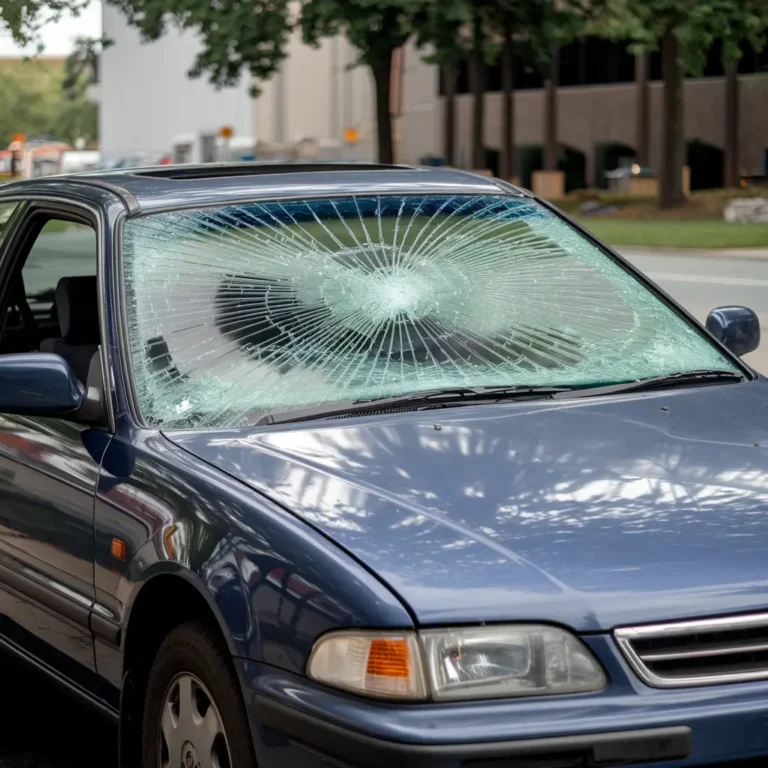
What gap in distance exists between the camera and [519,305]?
178 inches

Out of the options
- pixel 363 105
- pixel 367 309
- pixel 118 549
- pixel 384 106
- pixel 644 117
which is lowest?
pixel 118 549

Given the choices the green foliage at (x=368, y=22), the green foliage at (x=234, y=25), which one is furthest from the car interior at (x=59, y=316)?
the green foliage at (x=234, y=25)

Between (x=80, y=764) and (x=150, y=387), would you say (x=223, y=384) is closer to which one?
(x=150, y=387)

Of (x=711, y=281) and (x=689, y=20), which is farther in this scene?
(x=689, y=20)

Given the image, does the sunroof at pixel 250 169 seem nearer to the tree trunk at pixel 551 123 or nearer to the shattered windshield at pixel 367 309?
the shattered windshield at pixel 367 309

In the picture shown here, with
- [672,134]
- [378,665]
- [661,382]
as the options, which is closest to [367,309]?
[661,382]

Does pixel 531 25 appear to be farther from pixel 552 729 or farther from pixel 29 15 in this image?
pixel 552 729

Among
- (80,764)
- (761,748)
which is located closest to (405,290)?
(80,764)

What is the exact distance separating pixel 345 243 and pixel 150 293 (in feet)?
1.81

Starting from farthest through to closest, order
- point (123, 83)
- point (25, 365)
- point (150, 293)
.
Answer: point (123, 83), point (150, 293), point (25, 365)

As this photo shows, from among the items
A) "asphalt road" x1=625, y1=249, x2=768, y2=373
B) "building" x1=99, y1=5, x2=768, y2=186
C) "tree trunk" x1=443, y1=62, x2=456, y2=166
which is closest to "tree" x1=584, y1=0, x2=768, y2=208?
"building" x1=99, y1=5, x2=768, y2=186

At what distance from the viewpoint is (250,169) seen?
4867mm

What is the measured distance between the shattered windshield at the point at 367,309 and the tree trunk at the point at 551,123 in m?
56.9

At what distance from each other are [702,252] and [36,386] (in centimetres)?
2435
